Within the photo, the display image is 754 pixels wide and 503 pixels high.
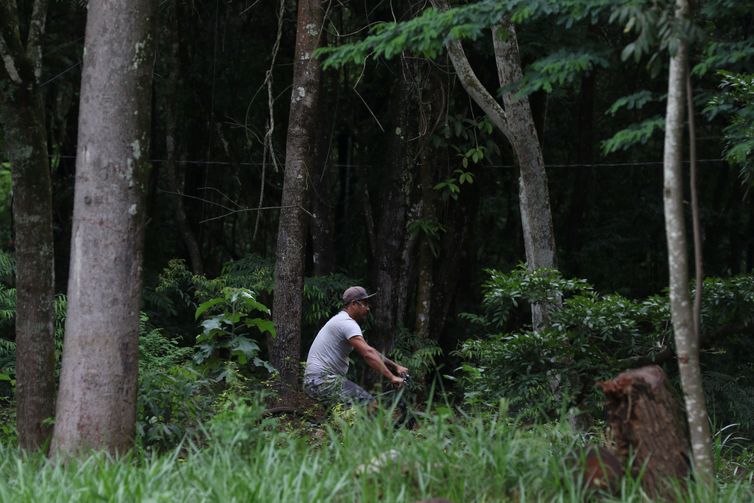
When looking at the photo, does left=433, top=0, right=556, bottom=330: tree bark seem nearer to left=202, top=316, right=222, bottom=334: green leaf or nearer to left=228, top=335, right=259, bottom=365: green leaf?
left=228, top=335, right=259, bottom=365: green leaf

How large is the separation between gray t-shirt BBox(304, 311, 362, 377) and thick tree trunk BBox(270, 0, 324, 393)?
6.23 feet

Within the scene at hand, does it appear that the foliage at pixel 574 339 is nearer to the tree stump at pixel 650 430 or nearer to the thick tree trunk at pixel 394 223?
the tree stump at pixel 650 430

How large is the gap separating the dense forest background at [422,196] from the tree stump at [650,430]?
402mm

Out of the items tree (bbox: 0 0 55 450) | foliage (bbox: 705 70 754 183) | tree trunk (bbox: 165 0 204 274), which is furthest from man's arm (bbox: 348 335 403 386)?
tree trunk (bbox: 165 0 204 274)

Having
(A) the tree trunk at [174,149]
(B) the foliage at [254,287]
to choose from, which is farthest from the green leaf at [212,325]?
(A) the tree trunk at [174,149]

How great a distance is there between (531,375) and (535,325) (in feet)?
3.03

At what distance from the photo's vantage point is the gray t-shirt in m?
9.15

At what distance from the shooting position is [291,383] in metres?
10.7

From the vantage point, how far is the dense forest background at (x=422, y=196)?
7164 mm

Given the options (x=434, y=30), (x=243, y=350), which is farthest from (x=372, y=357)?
(x=434, y=30)

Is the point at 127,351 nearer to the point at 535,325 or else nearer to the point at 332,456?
the point at 332,456

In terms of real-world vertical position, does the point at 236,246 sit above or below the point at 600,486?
above

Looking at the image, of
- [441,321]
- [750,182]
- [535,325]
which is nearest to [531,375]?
[535,325]

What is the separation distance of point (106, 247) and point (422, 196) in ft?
28.0
